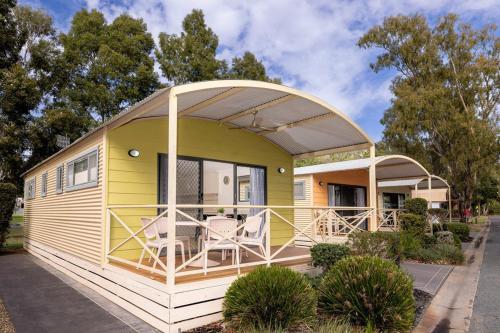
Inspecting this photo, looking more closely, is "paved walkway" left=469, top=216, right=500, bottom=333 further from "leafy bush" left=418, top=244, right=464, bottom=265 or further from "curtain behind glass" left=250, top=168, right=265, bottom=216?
"curtain behind glass" left=250, top=168, right=265, bottom=216

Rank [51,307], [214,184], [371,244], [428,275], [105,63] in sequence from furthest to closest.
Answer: [105,63] → [214,184] → [428,275] → [371,244] → [51,307]

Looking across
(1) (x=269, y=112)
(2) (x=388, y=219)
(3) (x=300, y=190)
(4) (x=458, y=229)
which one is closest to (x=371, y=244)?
(1) (x=269, y=112)

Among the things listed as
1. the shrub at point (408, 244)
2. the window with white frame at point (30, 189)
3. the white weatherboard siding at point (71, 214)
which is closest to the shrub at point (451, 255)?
the shrub at point (408, 244)

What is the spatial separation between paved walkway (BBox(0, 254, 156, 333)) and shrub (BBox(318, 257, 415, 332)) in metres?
2.33

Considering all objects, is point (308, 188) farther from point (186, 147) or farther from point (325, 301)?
point (325, 301)

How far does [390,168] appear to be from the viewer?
12.7 m

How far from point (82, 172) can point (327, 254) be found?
4908mm

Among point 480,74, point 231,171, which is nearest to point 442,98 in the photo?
point 480,74

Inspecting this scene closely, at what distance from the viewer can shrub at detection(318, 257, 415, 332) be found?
3.87m

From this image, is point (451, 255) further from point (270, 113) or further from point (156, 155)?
point (156, 155)

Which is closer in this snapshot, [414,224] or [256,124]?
[256,124]

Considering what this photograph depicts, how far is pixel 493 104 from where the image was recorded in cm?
2100

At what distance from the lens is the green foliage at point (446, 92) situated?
65.0 ft

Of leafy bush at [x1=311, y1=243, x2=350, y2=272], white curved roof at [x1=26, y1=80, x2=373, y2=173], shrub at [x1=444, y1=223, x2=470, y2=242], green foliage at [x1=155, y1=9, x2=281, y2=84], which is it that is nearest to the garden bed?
leafy bush at [x1=311, y1=243, x2=350, y2=272]
